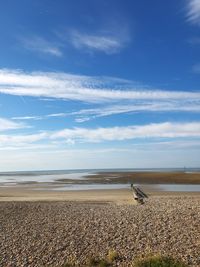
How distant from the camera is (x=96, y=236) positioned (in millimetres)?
16516

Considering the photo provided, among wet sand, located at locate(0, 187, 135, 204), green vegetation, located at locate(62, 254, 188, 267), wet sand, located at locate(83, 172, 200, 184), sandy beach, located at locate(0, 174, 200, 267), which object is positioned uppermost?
wet sand, located at locate(83, 172, 200, 184)

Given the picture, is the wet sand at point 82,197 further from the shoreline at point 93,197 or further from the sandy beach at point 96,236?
the sandy beach at point 96,236

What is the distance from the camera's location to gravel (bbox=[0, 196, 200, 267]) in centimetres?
1445

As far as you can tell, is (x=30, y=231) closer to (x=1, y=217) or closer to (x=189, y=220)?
(x=1, y=217)

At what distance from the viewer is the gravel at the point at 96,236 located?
14.4 m

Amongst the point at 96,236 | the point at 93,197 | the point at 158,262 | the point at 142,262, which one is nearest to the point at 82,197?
the point at 93,197

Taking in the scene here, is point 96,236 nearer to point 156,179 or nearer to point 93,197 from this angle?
point 93,197

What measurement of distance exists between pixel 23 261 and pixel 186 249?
17.8 feet

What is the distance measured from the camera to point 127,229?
17.1m

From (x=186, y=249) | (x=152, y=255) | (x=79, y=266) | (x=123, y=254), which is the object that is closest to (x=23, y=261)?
(x=79, y=266)

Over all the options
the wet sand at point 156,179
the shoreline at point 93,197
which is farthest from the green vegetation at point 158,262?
the wet sand at point 156,179

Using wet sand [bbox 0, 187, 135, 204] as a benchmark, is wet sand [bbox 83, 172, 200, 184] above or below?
above

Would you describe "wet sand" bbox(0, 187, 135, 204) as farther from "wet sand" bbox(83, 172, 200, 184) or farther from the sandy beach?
"wet sand" bbox(83, 172, 200, 184)

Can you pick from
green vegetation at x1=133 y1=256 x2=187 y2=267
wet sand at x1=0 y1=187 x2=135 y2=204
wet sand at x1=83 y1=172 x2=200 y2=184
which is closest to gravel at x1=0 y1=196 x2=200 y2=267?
green vegetation at x1=133 y1=256 x2=187 y2=267
